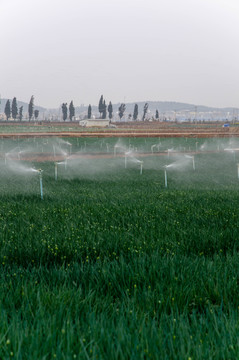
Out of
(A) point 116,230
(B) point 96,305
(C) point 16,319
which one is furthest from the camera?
(A) point 116,230

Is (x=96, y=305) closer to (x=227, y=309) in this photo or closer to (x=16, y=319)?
(x=16, y=319)

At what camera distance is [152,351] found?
100 inches

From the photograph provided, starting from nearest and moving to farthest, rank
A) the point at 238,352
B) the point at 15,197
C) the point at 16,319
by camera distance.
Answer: the point at 238,352 → the point at 16,319 → the point at 15,197

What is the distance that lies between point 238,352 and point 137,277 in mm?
1780

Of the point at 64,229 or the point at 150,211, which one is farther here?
the point at 150,211

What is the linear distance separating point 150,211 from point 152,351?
623 centimetres

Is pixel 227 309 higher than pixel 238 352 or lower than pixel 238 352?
lower

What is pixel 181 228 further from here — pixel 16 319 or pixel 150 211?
pixel 16 319

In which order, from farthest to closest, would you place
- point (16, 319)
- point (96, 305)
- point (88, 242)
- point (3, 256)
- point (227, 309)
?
point (88, 242)
point (3, 256)
point (227, 309)
point (96, 305)
point (16, 319)

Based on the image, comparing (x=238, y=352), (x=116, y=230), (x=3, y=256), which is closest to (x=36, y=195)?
(x=116, y=230)

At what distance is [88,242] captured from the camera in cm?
575

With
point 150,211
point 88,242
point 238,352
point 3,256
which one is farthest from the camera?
point 150,211

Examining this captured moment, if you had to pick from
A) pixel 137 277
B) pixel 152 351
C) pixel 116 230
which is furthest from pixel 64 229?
pixel 152 351

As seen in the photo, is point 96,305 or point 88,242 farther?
point 88,242
